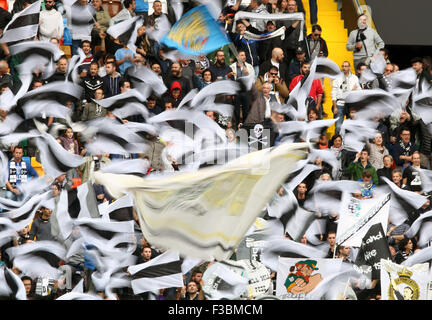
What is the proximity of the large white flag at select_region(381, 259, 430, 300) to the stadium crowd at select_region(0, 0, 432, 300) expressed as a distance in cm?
18

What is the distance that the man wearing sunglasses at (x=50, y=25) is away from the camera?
15492 millimetres

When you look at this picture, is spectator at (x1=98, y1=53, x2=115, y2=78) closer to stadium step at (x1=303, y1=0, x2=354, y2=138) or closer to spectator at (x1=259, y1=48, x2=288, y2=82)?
spectator at (x1=259, y1=48, x2=288, y2=82)

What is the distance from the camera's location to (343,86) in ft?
49.9

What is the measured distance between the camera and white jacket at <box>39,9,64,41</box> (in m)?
15.5

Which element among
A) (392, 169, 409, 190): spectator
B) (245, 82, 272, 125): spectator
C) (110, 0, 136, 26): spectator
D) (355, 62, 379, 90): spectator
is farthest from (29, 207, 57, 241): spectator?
(355, 62, 379, 90): spectator

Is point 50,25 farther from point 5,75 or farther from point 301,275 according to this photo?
point 301,275

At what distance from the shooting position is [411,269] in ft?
42.4

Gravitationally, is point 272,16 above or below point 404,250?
above

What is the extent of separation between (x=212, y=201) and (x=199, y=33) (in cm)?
262

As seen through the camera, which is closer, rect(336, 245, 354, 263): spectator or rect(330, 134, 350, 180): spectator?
rect(336, 245, 354, 263): spectator

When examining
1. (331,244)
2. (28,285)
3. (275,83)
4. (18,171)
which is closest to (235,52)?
(275,83)
